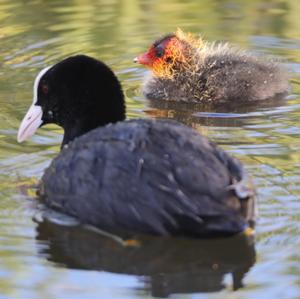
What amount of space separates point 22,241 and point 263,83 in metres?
3.46

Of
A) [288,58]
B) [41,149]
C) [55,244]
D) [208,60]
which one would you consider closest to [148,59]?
[208,60]

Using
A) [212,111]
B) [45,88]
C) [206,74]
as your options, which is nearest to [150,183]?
[45,88]

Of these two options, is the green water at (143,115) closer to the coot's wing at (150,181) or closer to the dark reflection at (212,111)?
the dark reflection at (212,111)

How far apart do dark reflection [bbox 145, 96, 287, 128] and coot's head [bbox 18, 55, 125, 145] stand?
1.44 metres

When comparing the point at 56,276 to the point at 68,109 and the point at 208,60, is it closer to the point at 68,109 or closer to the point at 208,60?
the point at 68,109

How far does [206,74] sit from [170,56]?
416 millimetres

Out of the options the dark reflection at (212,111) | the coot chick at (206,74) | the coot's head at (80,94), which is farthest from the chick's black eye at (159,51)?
Result: the coot's head at (80,94)

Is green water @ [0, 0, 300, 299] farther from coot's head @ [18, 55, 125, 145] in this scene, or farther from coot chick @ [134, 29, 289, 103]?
coot's head @ [18, 55, 125, 145]

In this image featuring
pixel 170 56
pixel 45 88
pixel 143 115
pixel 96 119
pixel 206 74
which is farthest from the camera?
pixel 170 56

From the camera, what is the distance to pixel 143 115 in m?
8.17

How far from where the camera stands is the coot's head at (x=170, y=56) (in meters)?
8.76

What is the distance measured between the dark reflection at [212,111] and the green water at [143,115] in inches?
0.6

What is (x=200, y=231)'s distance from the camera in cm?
538

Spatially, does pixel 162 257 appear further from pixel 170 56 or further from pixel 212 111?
pixel 170 56
